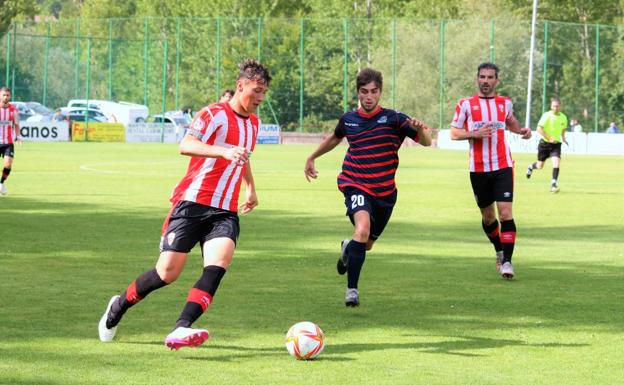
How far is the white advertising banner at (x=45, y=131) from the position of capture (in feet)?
206

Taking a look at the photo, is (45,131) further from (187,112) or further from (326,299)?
(326,299)

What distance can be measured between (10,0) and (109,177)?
49.6 metres

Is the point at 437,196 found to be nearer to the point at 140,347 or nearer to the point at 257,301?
the point at 257,301

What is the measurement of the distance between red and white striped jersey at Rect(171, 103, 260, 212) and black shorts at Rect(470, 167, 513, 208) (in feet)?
16.5

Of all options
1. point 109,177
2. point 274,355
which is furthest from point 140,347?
point 109,177

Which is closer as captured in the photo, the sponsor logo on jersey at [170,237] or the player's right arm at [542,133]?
the sponsor logo on jersey at [170,237]

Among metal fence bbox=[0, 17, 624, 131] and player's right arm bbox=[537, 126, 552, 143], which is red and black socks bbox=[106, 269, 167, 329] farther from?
metal fence bbox=[0, 17, 624, 131]

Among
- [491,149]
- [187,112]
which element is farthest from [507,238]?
[187,112]

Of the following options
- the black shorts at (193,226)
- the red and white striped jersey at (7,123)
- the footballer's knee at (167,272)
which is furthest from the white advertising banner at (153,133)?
the footballer's knee at (167,272)

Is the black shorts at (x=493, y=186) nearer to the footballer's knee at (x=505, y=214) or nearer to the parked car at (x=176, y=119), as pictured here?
the footballer's knee at (x=505, y=214)

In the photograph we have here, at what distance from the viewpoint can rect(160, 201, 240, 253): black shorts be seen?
875 cm

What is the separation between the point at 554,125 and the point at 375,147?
1869 centimetres

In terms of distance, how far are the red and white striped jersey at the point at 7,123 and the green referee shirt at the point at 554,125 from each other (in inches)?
458

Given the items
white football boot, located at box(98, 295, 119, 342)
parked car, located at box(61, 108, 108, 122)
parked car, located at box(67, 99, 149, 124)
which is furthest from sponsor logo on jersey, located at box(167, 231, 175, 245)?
parked car, located at box(67, 99, 149, 124)
